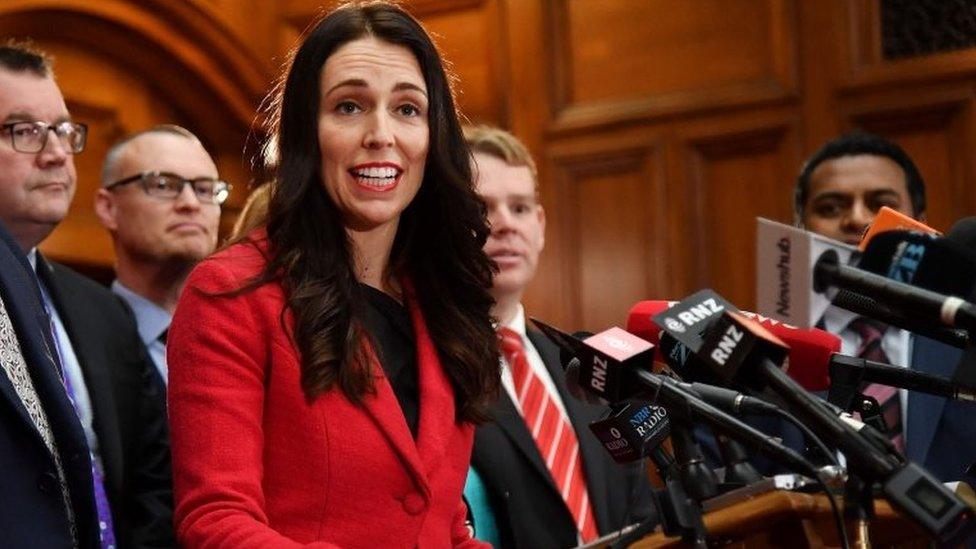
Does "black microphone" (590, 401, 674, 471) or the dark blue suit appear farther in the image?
the dark blue suit

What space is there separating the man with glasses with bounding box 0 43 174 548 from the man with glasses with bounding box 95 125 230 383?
1.37 feet

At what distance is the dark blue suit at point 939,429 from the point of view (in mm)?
2791

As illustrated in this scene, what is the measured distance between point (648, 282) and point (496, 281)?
181cm

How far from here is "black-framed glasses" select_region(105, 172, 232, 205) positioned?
3854 mm

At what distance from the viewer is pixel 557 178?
528 cm

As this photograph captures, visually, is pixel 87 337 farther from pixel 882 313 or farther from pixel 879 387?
pixel 882 313

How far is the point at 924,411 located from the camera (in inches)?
112

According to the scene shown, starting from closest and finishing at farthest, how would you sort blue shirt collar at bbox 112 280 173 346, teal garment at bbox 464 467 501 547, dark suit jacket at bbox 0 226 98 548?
dark suit jacket at bbox 0 226 98 548, teal garment at bbox 464 467 501 547, blue shirt collar at bbox 112 280 173 346

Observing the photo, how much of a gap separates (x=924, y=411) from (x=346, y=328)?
4.55ft

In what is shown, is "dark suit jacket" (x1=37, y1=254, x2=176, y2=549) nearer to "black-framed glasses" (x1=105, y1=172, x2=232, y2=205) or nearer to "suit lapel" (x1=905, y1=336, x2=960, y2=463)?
"black-framed glasses" (x1=105, y1=172, x2=232, y2=205)

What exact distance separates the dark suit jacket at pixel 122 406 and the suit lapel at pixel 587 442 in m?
0.86

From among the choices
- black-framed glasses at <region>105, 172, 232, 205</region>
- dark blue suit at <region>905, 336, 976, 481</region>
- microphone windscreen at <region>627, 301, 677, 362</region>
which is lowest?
dark blue suit at <region>905, 336, 976, 481</region>

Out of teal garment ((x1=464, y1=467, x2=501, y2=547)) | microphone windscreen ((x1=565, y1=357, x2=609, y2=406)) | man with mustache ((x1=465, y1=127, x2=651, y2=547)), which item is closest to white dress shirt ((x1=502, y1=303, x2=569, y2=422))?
man with mustache ((x1=465, y1=127, x2=651, y2=547))

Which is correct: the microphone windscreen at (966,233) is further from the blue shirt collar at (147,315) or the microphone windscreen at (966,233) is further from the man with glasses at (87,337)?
the blue shirt collar at (147,315)
